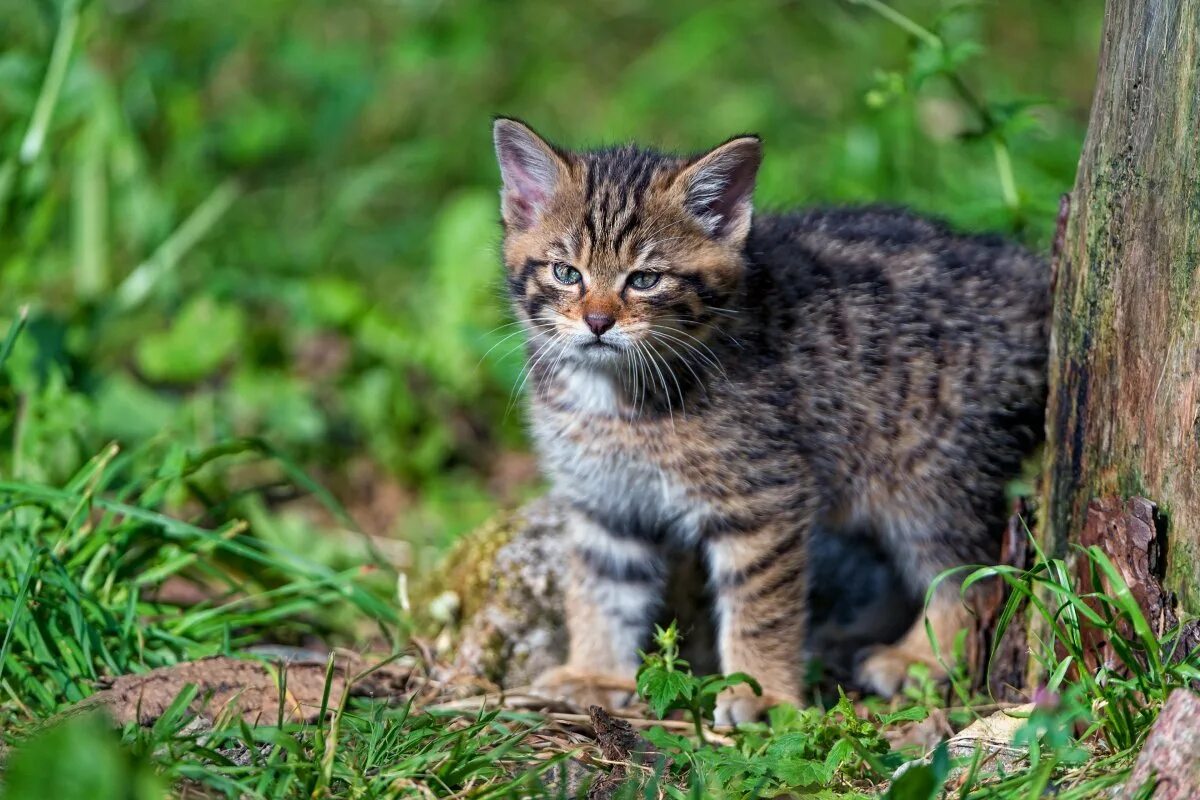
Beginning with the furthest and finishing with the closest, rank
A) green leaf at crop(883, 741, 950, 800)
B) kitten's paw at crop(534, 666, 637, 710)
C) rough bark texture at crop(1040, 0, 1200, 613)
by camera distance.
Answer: kitten's paw at crop(534, 666, 637, 710), rough bark texture at crop(1040, 0, 1200, 613), green leaf at crop(883, 741, 950, 800)

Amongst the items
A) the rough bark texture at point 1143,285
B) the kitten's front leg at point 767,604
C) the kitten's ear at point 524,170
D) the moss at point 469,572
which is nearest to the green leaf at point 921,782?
the rough bark texture at point 1143,285

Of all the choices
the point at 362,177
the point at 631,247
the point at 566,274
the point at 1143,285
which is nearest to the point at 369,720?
the point at 566,274

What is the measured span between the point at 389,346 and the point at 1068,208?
3594 millimetres

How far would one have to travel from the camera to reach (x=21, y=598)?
3.55 metres

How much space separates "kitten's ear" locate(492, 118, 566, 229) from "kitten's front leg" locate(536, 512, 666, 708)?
1.06m

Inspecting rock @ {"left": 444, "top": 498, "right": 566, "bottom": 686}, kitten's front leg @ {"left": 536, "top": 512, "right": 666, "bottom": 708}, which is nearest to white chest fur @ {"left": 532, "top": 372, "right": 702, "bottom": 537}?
kitten's front leg @ {"left": 536, "top": 512, "right": 666, "bottom": 708}

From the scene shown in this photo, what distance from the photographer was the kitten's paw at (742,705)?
405 cm

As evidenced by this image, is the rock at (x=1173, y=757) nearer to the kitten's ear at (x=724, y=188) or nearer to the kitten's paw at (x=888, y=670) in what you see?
the kitten's paw at (x=888, y=670)

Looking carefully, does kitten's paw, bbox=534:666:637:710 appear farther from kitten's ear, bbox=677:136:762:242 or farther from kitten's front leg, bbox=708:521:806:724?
kitten's ear, bbox=677:136:762:242

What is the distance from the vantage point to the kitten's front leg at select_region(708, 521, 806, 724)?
418 centimetres

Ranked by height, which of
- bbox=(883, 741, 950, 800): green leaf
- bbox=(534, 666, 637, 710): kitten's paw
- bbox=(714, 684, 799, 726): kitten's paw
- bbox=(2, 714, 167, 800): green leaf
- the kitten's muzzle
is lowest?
bbox=(534, 666, 637, 710): kitten's paw

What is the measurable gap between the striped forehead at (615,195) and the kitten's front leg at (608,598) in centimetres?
101

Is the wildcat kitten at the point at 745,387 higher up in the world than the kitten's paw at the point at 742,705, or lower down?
higher up

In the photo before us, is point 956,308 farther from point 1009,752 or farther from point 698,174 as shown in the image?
point 1009,752
